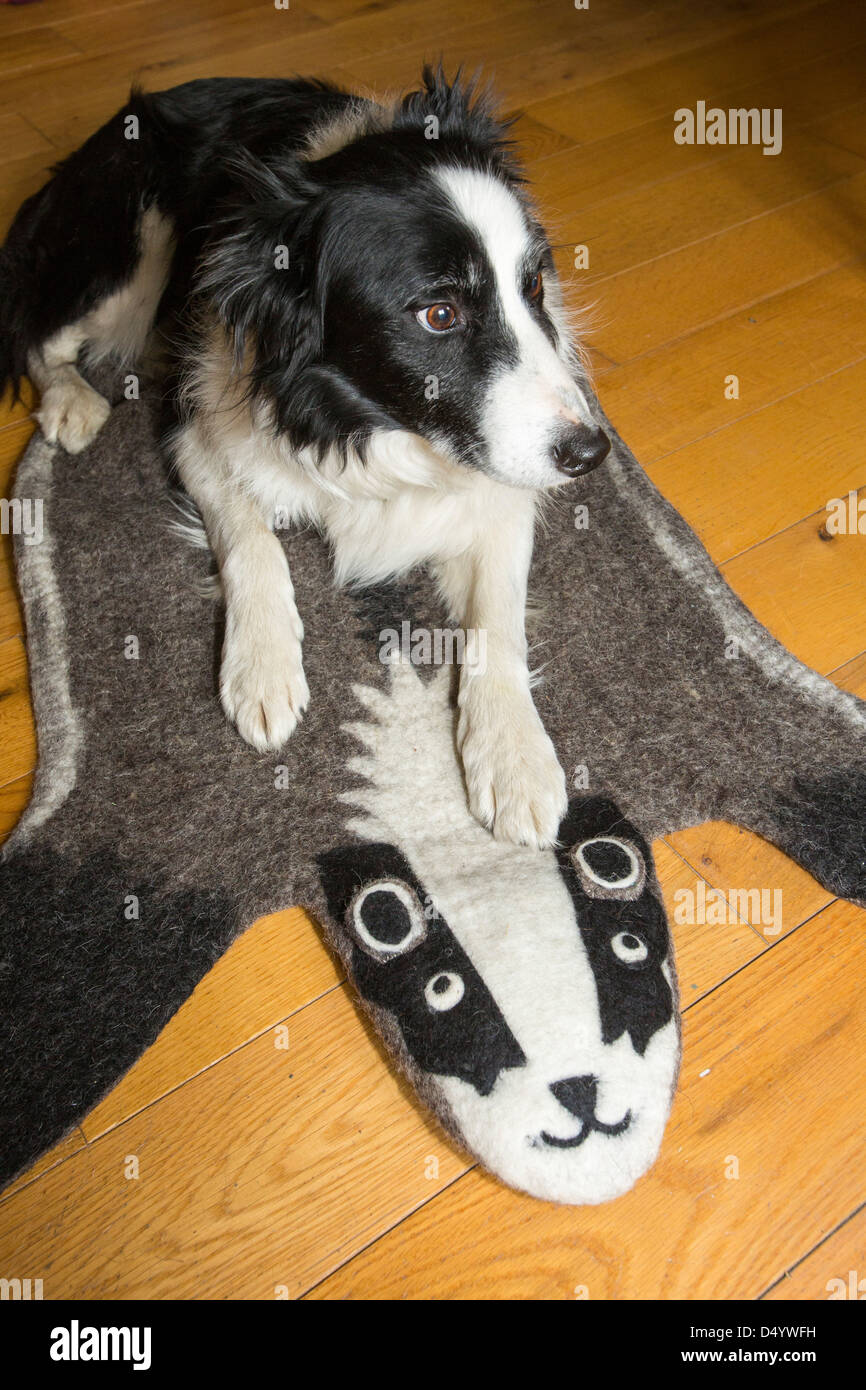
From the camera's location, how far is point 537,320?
71.8 inches

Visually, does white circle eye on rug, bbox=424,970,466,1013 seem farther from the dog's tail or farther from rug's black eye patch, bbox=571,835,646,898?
the dog's tail

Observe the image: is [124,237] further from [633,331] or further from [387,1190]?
[387,1190]

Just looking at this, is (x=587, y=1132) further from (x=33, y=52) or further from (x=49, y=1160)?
(x=33, y=52)

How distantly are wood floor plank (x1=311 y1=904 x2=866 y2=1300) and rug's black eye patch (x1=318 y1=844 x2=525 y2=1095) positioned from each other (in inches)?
7.0

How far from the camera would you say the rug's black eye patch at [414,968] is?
4.89ft

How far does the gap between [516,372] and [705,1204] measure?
1.32 metres

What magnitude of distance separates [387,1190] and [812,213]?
3.19m

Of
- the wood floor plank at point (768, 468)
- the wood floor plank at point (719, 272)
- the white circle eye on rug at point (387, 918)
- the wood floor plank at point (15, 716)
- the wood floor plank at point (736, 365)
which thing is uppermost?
the wood floor plank at point (719, 272)

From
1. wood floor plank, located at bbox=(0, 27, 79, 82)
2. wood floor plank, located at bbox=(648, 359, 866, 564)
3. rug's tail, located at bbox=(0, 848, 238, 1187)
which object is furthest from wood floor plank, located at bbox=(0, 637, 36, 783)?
wood floor plank, located at bbox=(0, 27, 79, 82)

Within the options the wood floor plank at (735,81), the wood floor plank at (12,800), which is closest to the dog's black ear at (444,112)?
the wood floor plank at (12,800)

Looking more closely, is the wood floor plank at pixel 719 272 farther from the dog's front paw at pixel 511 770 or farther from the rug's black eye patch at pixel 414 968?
the rug's black eye patch at pixel 414 968

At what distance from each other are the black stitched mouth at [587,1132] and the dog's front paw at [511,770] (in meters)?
0.46
